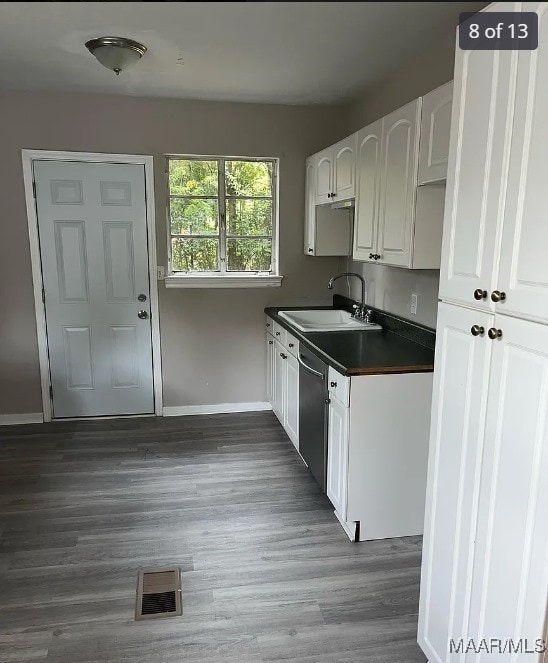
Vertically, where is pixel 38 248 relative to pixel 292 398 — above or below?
above

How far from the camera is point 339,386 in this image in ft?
8.13

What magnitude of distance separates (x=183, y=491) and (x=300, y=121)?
2974 mm

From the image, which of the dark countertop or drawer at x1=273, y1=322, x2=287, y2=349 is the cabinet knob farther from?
drawer at x1=273, y1=322, x2=287, y2=349

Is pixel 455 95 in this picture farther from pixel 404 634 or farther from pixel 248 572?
pixel 248 572

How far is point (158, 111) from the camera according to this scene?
12.7 feet

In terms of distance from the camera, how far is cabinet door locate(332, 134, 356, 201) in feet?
10.2

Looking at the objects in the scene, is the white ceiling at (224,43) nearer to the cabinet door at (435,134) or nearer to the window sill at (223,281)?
the cabinet door at (435,134)

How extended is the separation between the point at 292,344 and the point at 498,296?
209 centimetres

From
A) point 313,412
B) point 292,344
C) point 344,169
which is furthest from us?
point 292,344

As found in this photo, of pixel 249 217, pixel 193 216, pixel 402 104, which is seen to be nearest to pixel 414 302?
pixel 402 104

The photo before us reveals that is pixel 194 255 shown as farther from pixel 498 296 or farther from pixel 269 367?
pixel 498 296

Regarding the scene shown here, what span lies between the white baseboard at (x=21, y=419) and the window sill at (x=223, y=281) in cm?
152

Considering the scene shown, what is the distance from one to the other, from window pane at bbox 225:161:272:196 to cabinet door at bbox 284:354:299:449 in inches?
60.8

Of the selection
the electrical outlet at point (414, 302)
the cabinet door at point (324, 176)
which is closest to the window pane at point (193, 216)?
the cabinet door at point (324, 176)
